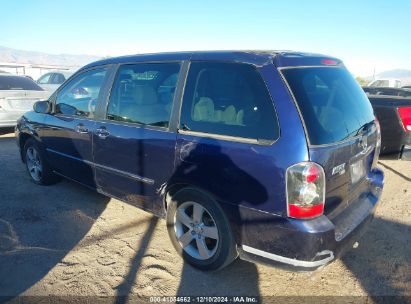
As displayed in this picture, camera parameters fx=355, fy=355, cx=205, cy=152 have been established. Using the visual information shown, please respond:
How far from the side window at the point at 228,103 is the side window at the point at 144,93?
0.80ft

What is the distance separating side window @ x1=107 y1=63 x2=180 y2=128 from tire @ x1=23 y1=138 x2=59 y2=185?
1.77 m

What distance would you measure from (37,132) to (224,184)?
→ 10.7ft

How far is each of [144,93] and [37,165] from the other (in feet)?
8.30

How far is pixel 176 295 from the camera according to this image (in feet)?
8.97

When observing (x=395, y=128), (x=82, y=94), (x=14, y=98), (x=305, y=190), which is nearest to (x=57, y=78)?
(x=14, y=98)

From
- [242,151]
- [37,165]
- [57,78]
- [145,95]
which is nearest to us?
[242,151]

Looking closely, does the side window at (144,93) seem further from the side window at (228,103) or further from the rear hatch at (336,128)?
the rear hatch at (336,128)

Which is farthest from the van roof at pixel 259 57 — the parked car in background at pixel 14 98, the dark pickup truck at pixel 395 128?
the parked car in background at pixel 14 98

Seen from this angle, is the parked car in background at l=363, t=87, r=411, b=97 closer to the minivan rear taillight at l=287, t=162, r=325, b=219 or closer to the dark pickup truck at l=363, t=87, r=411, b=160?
the dark pickup truck at l=363, t=87, r=411, b=160

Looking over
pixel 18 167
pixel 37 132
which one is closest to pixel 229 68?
pixel 37 132

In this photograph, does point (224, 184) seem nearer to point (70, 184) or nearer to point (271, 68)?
point (271, 68)

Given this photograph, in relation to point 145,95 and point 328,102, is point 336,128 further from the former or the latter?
point 145,95

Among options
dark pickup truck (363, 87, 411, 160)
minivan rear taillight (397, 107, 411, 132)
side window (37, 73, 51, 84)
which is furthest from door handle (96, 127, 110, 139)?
side window (37, 73, 51, 84)

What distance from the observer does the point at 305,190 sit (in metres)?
2.33
